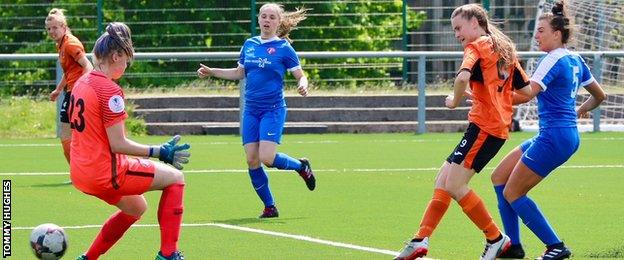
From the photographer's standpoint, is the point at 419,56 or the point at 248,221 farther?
the point at 419,56

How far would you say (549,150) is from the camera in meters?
9.89

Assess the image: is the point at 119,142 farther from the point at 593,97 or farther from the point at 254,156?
the point at 254,156

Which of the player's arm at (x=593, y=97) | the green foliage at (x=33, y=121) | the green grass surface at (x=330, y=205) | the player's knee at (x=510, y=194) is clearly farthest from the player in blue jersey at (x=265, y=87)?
the green foliage at (x=33, y=121)

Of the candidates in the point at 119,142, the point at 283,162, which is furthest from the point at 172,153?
the point at 283,162

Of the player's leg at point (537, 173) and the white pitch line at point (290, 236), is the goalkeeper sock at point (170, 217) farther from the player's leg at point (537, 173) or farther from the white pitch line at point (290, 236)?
the player's leg at point (537, 173)

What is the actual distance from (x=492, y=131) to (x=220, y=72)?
15.0 feet

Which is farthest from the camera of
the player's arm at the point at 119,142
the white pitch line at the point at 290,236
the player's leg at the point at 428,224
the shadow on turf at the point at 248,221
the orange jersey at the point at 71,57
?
the orange jersey at the point at 71,57

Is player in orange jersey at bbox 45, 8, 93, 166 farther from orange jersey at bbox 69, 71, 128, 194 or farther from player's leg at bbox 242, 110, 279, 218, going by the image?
orange jersey at bbox 69, 71, 128, 194

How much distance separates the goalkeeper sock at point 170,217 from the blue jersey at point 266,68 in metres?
4.34

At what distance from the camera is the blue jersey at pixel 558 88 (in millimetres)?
9836

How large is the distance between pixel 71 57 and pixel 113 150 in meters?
6.56

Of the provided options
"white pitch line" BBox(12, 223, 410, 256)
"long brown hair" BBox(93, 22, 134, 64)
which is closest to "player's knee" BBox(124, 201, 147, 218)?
"long brown hair" BBox(93, 22, 134, 64)

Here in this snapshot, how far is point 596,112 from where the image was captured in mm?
24641

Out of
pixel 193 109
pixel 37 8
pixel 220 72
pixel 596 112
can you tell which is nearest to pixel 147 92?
pixel 193 109
